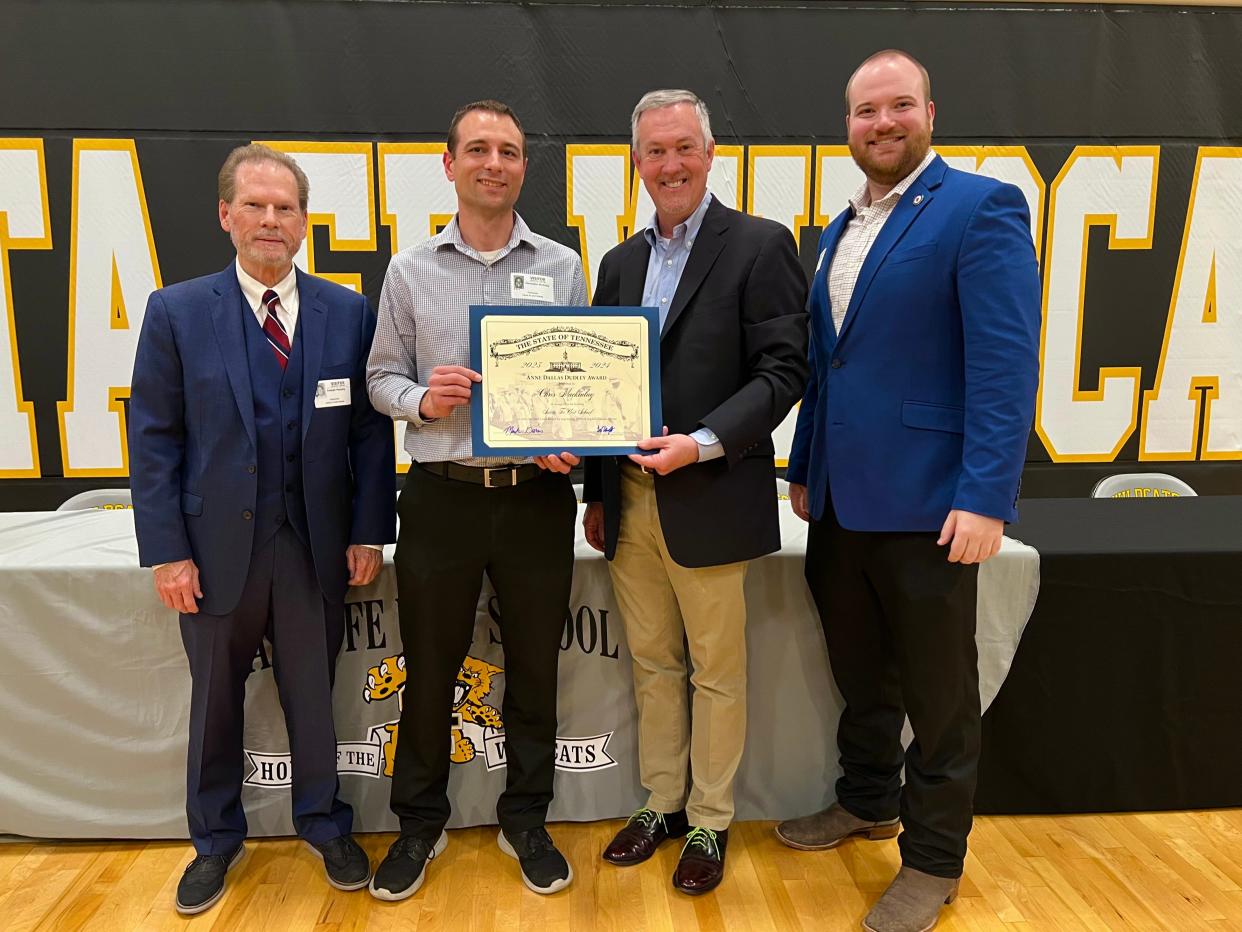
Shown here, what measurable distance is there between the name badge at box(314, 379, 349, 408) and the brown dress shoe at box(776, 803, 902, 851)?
1694 millimetres

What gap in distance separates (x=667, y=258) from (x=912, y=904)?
5.44 feet

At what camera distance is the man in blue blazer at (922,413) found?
62.7 inches

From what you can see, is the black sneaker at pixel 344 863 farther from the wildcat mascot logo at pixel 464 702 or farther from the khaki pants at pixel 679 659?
the khaki pants at pixel 679 659

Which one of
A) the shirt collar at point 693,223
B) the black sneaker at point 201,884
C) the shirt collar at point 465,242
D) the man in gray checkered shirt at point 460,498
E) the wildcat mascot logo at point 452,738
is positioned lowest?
the black sneaker at point 201,884

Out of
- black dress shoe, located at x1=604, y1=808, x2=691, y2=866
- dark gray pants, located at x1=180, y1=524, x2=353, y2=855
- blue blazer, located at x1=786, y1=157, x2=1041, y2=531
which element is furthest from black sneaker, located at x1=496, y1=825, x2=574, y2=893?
blue blazer, located at x1=786, y1=157, x2=1041, y2=531

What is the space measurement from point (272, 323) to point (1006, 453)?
1705mm

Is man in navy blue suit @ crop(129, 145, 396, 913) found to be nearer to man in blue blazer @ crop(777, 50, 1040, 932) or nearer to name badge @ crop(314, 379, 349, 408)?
name badge @ crop(314, 379, 349, 408)

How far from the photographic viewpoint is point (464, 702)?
2.17 m

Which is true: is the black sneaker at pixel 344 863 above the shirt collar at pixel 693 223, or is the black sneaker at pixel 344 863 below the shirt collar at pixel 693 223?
below

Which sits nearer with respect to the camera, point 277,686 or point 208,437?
point 208,437

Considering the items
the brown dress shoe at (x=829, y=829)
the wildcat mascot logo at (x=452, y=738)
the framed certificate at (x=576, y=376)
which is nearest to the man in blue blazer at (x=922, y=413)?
the brown dress shoe at (x=829, y=829)

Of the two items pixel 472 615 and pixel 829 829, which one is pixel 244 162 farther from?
pixel 829 829

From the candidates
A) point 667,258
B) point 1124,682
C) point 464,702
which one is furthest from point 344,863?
point 1124,682

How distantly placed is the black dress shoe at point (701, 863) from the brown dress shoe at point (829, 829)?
0.26m
